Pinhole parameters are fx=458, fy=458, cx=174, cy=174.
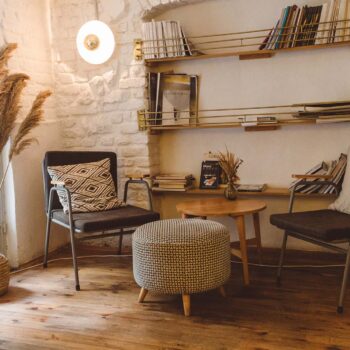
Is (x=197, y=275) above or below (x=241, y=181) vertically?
below

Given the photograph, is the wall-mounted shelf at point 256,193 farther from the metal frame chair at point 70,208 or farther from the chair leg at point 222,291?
the chair leg at point 222,291

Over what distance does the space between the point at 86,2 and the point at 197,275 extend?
243 centimetres

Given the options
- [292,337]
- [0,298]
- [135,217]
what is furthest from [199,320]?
[0,298]

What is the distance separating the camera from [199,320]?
238 cm

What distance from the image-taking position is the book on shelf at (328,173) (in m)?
3.08

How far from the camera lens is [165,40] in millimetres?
3482

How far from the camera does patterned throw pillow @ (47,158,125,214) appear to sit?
3.17 meters

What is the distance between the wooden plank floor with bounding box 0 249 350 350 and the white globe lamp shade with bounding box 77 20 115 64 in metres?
1.70

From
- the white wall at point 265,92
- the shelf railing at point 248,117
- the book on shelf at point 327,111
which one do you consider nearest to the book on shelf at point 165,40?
the white wall at point 265,92

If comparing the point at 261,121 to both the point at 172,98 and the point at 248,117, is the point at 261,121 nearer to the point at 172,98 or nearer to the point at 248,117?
the point at 248,117

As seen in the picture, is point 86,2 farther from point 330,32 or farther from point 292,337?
point 292,337

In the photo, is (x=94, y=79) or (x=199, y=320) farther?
(x=94, y=79)

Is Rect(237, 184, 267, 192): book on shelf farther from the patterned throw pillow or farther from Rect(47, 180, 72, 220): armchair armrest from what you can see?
Rect(47, 180, 72, 220): armchair armrest

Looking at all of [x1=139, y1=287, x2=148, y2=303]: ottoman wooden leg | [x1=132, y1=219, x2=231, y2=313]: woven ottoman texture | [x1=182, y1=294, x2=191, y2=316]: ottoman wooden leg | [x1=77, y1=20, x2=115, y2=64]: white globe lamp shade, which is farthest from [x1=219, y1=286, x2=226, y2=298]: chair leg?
[x1=77, y1=20, x2=115, y2=64]: white globe lamp shade
